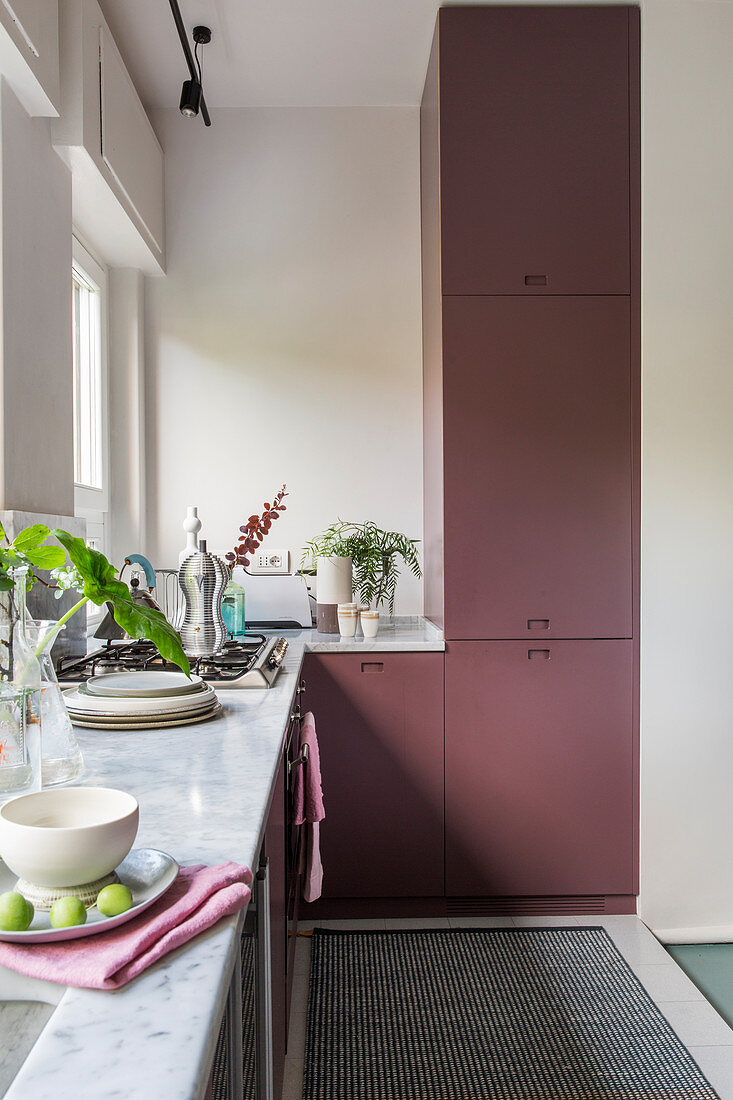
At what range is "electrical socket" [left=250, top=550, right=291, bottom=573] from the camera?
2.95 m

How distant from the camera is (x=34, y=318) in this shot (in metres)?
1.90

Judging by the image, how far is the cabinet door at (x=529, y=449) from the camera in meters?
2.41

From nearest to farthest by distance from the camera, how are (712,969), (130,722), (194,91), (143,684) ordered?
(130,722), (143,684), (712,969), (194,91)

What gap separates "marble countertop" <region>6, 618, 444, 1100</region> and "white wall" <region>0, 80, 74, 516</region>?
73 cm

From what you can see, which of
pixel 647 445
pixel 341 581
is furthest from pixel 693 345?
pixel 341 581

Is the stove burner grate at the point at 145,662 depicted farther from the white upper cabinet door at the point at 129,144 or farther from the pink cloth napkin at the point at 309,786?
the white upper cabinet door at the point at 129,144

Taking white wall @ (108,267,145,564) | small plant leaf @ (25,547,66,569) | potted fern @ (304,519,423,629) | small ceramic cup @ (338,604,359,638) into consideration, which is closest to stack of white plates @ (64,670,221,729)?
small plant leaf @ (25,547,66,569)

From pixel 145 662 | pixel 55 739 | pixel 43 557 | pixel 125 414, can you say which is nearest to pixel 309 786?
pixel 145 662

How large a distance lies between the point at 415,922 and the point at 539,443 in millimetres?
1473

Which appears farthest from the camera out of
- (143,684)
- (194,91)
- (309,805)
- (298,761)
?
(194,91)

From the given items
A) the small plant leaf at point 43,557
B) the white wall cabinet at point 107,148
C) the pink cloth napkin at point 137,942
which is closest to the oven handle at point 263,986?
the pink cloth napkin at point 137,942

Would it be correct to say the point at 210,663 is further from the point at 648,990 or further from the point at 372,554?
the point at 648,990

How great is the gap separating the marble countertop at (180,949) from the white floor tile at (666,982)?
1.25 meters

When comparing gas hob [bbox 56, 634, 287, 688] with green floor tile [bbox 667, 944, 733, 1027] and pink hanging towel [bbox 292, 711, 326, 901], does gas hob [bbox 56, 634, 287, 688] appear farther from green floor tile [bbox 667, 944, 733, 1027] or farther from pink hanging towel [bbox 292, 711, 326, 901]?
green floor tile [bbox 667, 944, 733, 1027]
